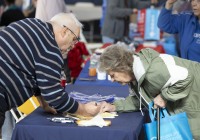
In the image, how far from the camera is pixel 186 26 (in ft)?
17.1

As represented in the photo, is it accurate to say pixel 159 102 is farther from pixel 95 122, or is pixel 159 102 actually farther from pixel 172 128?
pixel 95 122

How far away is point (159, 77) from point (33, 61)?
80 cm

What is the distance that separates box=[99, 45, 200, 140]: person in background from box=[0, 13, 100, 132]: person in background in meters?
0.34

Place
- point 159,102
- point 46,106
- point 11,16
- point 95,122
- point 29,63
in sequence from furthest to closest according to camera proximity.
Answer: point 11,16 < point 46,106 < point 159,102 < point 95,122 < point 29,63

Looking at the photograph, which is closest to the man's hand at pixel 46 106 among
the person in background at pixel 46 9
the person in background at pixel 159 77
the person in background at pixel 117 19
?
the person in background at pixel 159 77

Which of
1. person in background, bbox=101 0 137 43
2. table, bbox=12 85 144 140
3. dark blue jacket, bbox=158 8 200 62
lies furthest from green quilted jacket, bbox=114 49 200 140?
person in background, bbox=101 0 137 43

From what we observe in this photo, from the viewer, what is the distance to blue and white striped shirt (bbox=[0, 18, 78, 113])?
10.5 feet

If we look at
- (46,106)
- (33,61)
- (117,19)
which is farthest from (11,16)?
(33,61)

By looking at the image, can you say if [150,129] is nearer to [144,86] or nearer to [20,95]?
[144,86]

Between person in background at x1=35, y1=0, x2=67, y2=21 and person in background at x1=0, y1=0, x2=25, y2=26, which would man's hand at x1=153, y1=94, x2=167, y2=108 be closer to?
person in background at x1=35, y1=0, x2=67, y2=21

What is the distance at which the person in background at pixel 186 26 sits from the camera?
5043mm

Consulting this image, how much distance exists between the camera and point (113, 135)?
3.21 meters

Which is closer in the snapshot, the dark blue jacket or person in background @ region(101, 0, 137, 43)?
the dark blue jacket

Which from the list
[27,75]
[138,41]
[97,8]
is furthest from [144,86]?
[97,8]
